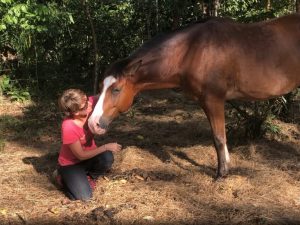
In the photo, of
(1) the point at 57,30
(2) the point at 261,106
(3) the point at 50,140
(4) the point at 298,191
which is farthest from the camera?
(1) the point at 57,30

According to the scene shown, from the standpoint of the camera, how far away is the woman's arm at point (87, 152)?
14.3 feet

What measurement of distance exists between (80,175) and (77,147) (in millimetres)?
307

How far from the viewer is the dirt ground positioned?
4074 millimetres

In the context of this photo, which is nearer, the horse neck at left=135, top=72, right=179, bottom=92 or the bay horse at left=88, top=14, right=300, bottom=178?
the bay horse at left=88, top=14, right=300, bottom=178

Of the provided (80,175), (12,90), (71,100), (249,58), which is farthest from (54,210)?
(12,90)

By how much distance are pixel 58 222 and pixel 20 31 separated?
5570mm

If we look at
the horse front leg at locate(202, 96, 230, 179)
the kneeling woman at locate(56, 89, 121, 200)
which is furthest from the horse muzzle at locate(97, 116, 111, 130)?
the horse front leg at locate(202, 96, 230, 179)

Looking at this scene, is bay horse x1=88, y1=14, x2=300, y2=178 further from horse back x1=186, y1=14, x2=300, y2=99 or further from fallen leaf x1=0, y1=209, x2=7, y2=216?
fallen leaf x1=0, y1=209, x2=7, y2=216

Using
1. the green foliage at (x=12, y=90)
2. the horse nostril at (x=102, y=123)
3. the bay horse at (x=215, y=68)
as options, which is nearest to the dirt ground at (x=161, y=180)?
the bay horse at (x=215, y=68)

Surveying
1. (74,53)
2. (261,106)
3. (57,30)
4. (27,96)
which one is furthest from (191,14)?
(261,106)

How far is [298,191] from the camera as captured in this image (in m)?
4.51

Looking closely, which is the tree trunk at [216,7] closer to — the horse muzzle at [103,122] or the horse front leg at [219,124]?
the horse front leg at [219,124]

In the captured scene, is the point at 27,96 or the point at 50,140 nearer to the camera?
the point at 50,140

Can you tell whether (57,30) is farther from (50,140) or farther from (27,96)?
(50,140)
